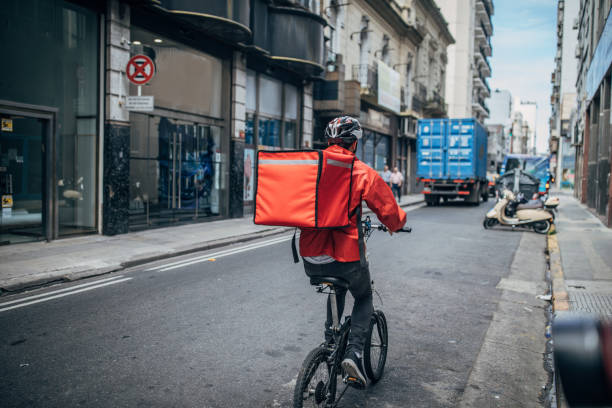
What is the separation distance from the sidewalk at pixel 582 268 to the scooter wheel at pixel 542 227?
363 mm

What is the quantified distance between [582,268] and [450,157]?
15286 mm

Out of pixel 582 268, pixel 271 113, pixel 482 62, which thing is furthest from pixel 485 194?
pixel 482 62

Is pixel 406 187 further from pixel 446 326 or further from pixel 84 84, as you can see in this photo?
pixel 446 326

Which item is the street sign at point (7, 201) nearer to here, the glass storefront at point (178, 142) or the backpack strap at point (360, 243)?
the glass storefront at point (178, 142)

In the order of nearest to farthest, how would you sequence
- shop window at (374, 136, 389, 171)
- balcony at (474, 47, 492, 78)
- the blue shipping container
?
the blue shipping container, shop window at (374, 136, 389, 171), balcony at (474, 47, 492, 78)

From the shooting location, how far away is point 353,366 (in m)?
3.08

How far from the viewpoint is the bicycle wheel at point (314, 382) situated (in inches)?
114

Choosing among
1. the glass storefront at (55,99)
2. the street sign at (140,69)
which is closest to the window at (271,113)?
the street sign at (140,69)

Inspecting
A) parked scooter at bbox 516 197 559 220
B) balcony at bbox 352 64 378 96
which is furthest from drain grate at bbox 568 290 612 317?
balcony at bbox 352 64 378 96

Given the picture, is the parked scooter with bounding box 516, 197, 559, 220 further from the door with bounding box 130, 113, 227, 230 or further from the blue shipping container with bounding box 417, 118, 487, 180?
the door with bounding box 130, 113, 227, 230

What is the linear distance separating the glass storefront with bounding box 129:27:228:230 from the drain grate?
31.4 feet

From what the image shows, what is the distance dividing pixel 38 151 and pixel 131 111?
2373 millimetres

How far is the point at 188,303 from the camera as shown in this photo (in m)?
6.02

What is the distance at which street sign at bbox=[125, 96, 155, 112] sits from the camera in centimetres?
1078
